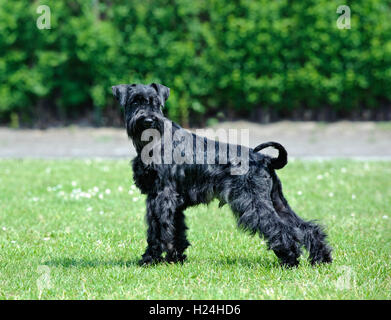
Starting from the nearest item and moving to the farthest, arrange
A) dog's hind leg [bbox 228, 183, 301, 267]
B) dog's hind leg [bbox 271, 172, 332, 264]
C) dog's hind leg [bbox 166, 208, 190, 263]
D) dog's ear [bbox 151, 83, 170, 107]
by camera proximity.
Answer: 1. dog's hind leg [bbox 228, 183, 301, 267]
2. dog's hind leg [bbox 271, 172, 332, 264]
3. dog's ear [bbox 151, 83, 170, 107]
4. dog's hind leg [bbox 166, 208, 190, 263]

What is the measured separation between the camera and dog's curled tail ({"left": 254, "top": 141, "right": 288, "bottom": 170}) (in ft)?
15.1

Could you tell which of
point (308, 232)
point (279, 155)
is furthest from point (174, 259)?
point (279, 155)

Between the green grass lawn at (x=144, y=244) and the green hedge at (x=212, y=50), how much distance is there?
446 cm

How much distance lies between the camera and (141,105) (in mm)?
4703

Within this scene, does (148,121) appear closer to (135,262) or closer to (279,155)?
(279,155)

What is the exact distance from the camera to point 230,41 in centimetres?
1315

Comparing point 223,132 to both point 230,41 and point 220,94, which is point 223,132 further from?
point 230,41

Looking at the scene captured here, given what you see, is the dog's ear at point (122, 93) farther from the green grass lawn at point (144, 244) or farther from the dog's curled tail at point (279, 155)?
the green grass lawn at point (144, 244)

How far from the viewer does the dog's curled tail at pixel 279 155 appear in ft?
15.1

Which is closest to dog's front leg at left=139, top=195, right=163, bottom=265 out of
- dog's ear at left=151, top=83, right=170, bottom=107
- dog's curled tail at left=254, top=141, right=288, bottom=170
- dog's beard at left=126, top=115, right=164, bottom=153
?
dog's beard at left=126, top=115, right=164, bottom=153

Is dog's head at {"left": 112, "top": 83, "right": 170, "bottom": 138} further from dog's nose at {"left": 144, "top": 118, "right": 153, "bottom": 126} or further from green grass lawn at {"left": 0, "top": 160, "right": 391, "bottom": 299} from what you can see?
green grass lawn at {"left": 0, "top": 160, "right": 391, "bottom": 299}

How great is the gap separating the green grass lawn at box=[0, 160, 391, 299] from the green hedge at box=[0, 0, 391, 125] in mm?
4456

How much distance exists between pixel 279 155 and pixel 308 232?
0.73 m

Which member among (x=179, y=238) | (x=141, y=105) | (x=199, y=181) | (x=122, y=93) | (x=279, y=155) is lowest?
(x=179, y=238)
